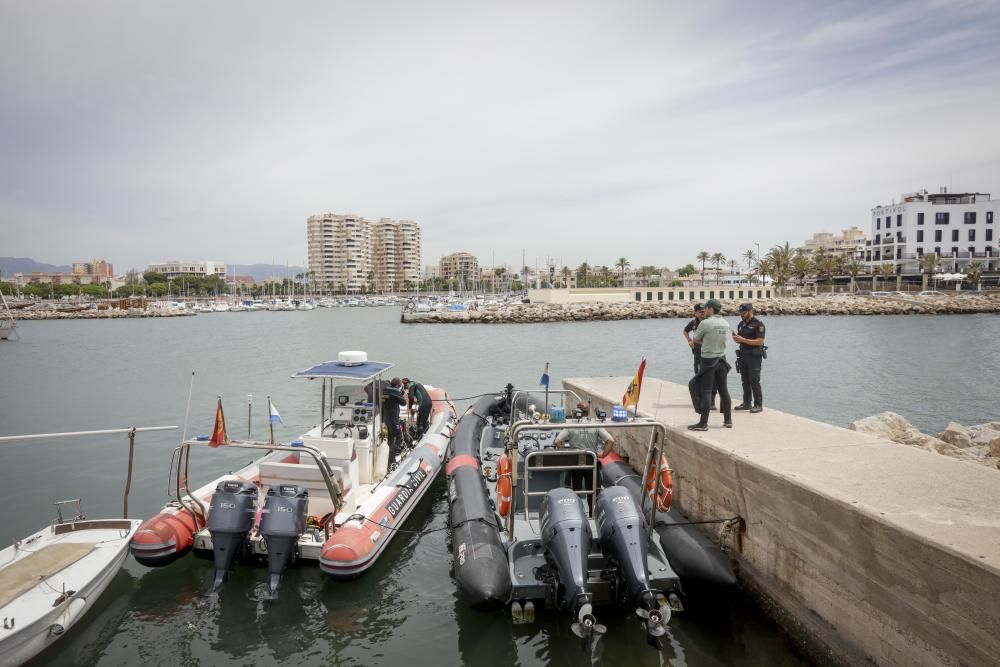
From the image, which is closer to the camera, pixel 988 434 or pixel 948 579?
pixel 948 579

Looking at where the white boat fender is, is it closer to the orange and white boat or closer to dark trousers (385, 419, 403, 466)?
the orange and white boat

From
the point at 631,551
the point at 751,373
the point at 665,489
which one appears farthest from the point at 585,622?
the point at 751,373

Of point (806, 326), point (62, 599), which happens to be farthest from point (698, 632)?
point (806, 326)

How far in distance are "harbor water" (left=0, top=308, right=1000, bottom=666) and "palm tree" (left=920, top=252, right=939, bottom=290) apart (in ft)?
120

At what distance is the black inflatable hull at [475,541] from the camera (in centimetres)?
680

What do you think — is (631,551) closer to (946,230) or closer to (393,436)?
(393,436)

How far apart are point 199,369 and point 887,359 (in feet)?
144

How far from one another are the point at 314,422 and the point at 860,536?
725 inches

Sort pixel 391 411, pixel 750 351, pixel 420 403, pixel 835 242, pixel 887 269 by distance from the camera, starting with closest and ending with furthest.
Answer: pixel 750 351 < pixel 391 411 < pixel 420 403 < pixel 887 269 < pixel 835 242

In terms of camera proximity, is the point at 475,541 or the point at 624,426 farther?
the point at 475,541

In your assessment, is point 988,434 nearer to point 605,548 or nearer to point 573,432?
point 573,432

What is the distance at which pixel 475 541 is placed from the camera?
756 cm

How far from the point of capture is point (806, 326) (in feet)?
222

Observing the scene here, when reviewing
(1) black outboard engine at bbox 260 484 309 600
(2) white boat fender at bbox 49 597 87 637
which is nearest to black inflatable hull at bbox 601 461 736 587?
(1) black outboard engine at bbox 260 484 309 600
